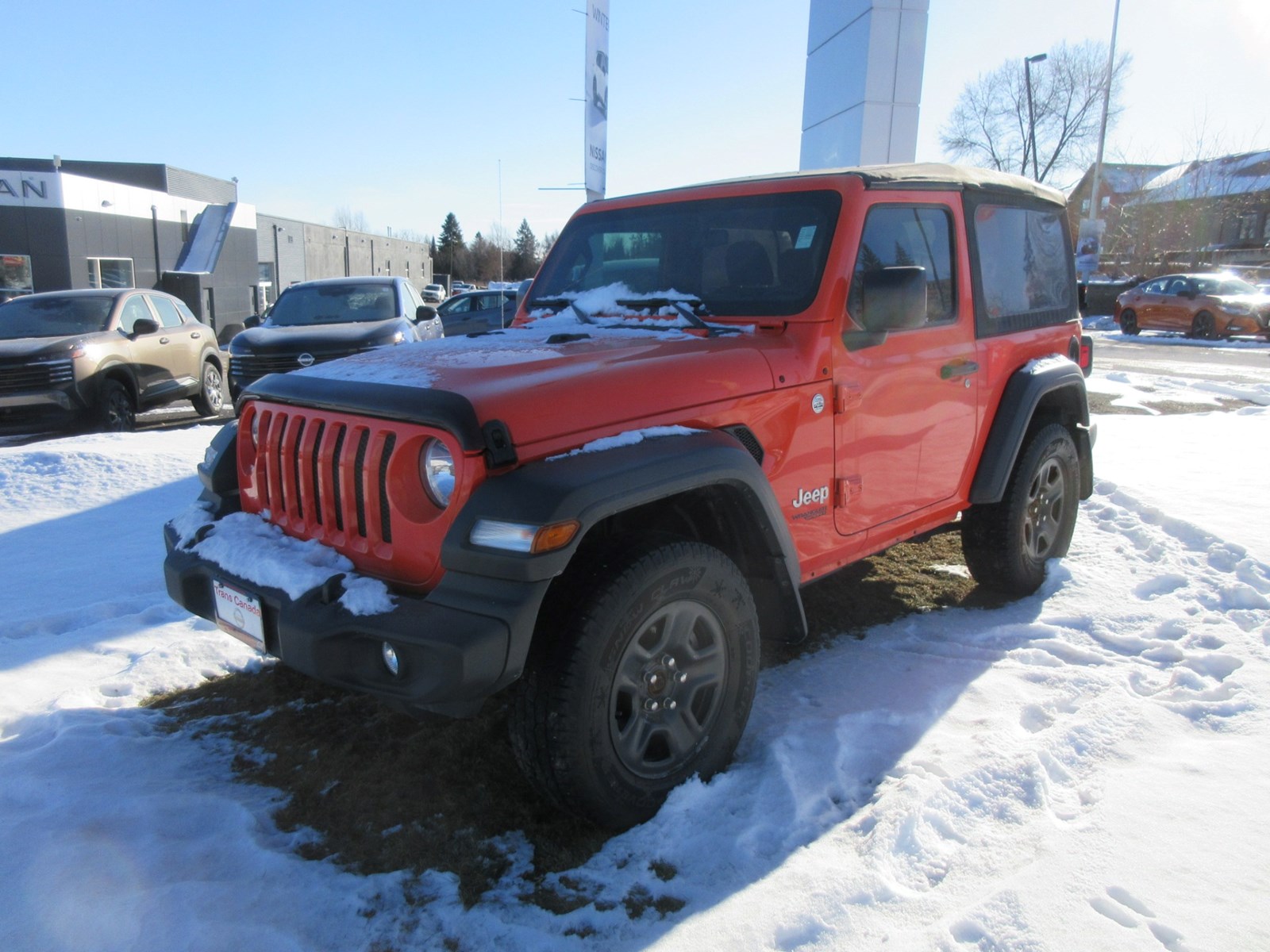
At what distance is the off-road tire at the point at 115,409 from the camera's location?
9719 mm

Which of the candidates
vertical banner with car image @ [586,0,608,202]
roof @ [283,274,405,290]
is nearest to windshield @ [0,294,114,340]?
roof @ [283,274,405,290]

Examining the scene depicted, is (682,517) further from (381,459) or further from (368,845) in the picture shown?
(368,845)

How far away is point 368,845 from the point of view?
2.58m

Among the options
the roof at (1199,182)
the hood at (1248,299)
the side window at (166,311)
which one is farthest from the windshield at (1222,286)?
the side window at (166,311)

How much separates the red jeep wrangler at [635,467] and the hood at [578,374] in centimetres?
1

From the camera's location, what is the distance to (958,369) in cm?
387

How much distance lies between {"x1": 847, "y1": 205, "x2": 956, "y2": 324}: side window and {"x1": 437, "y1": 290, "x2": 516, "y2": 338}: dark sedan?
9.63m

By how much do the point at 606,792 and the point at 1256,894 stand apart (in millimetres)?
1709

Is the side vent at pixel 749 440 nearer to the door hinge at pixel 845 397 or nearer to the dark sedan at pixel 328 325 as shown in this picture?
the door hinge at pixel 845 397

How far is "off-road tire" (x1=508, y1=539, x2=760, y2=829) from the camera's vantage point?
7.80 ft

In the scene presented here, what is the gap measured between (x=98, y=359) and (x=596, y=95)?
629cm

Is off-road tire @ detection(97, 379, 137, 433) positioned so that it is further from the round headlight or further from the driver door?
the driver door

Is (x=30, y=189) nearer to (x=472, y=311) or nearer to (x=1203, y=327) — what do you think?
(x=472, y=311)

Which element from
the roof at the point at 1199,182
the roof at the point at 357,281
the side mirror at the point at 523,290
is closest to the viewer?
the side mirror at the point at 523,290
